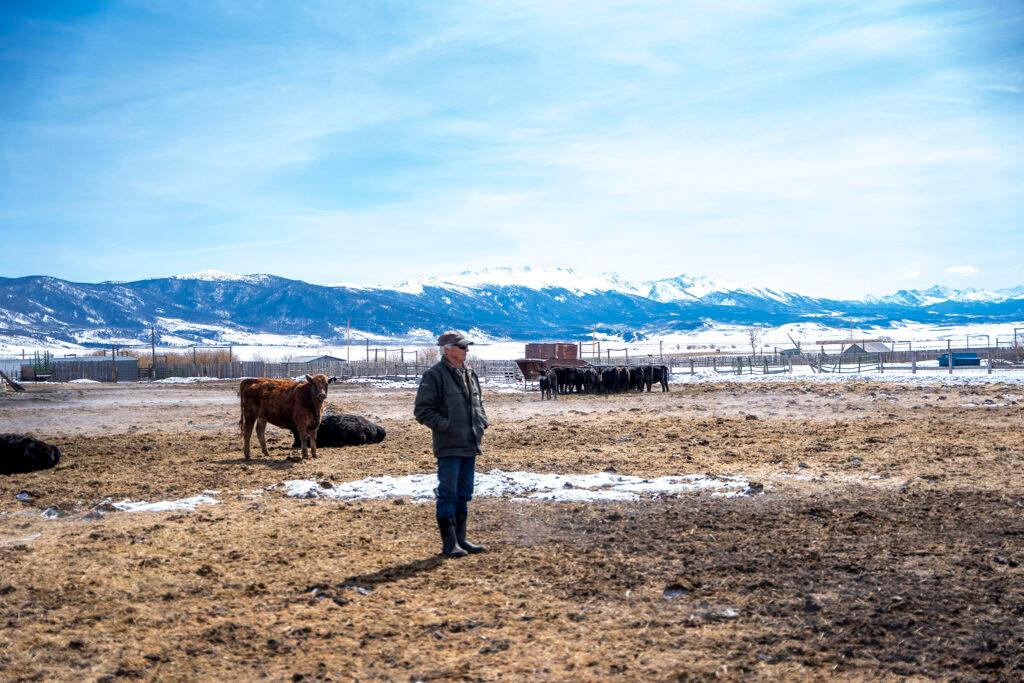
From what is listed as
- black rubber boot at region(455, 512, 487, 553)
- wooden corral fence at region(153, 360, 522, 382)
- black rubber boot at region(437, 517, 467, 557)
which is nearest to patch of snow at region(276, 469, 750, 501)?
black rubber boot at region(455, 512, 487, 553)

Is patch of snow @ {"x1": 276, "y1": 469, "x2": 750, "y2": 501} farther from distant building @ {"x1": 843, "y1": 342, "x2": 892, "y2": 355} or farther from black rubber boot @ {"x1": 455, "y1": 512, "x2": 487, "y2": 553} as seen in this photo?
distant building @ {"x1": 843, "y1": 342, "x2": 892, "y2": 355}

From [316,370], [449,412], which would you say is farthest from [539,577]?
[316,370]

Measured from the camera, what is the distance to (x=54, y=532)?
856cm

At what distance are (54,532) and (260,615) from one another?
3.74m

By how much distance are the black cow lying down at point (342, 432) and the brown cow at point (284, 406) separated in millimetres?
632

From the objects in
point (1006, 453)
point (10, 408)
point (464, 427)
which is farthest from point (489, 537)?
point (10, 408)

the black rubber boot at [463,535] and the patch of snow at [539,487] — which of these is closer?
the black rubber boot at [463,535]

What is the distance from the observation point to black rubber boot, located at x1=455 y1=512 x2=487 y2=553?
746 cm

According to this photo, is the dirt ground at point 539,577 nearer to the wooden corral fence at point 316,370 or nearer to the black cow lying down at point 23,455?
the black cow lying down at point 23,455

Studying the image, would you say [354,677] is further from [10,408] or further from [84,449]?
[10,408]

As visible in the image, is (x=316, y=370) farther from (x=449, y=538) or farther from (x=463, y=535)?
(x=449, y=538)

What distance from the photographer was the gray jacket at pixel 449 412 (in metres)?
7.35

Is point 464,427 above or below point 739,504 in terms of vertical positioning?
above

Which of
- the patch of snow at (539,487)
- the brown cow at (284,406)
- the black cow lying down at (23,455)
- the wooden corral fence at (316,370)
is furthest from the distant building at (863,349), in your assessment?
the black cow lying down at (23,455)
